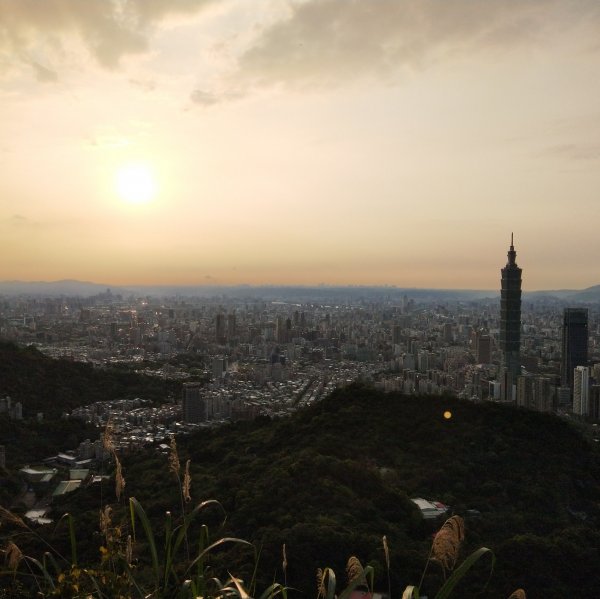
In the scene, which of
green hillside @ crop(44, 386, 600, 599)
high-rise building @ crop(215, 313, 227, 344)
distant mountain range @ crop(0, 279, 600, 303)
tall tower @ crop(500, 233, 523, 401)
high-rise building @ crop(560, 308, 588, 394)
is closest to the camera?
green hillside @ crop(44, 386, 600, 599)

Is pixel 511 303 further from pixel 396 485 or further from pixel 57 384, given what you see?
pixel 396 485

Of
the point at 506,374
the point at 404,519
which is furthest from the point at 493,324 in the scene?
the point at 404,519

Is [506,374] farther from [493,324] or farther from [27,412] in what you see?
[493,324]

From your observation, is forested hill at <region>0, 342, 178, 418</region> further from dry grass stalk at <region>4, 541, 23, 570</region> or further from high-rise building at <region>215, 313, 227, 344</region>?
dry grass stalk at <region>4, 541, 23, 570</region>

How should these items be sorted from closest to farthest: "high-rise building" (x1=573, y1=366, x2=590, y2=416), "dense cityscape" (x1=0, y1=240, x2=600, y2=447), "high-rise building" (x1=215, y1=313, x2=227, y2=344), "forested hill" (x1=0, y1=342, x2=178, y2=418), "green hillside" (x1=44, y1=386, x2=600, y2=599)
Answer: "green hillside" (x1=44, y1=386, x2=600, y2=599) < "forested hill" (x1=0, y1=342, x2=178, y2=418) < "dense cityscape" (x1=0, y1=240, x2=600, y2=447) < "high-rise building" (x1=573, y1=366, x2=590, y2=416) < "high-rise building" (x1=215, y1=313, x2=227, y2=344)

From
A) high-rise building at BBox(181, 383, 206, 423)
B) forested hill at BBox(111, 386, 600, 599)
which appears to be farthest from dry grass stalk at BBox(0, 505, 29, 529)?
high-rise building at BBox(181, 383, 206, 423)

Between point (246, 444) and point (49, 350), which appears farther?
point (49, 350)
